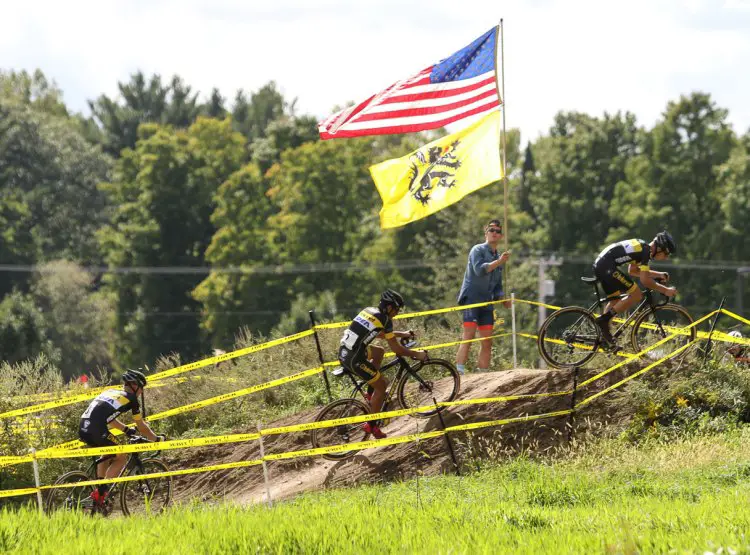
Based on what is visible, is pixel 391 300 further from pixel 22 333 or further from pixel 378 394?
pixel 22 333

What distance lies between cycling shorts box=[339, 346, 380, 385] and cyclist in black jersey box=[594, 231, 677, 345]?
3050 millimetres

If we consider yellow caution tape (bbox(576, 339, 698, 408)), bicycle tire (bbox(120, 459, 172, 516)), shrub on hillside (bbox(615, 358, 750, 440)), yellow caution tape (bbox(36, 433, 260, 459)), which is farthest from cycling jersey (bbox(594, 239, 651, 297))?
bicycle tire (bbox(120, 459, 172, 516))

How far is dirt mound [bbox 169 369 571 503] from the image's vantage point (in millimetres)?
15766

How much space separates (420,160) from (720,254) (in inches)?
1767

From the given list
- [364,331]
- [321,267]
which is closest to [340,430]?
[364,331]

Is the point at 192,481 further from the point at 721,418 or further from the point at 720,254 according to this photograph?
the point at 720,254

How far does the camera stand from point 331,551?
10117 mm

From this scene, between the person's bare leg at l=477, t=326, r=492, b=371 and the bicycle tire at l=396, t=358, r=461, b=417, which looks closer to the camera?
the bicycle tire at l=396, t=358, r=461, b=417

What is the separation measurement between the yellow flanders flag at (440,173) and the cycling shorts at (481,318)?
1.77 metres

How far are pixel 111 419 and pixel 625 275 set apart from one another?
6.83m

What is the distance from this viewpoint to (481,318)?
17.4 m

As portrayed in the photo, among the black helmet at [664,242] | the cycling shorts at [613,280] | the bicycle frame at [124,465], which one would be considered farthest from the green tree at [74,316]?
the black helmet at [664,242]

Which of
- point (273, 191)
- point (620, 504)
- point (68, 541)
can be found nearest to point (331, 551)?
point (68, 541)

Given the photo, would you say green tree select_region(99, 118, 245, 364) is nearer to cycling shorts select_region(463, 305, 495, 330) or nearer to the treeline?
the treeline
